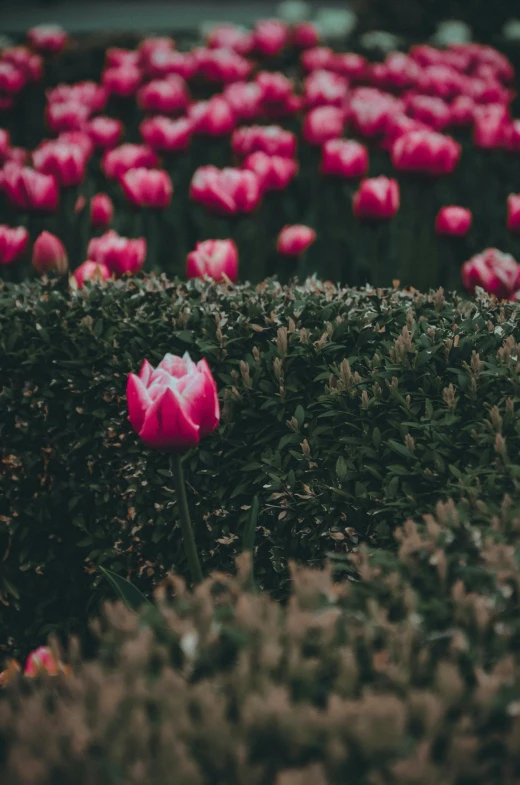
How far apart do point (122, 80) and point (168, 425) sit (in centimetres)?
512

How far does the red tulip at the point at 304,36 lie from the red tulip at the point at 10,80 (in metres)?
2.83

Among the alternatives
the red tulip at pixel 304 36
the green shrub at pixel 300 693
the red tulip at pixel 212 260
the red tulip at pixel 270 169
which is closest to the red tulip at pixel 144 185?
the red tulip at pixel 270 169

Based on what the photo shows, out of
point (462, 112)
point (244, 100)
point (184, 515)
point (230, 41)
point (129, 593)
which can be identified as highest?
point (230, 41)

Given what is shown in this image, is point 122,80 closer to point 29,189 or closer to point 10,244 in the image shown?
point 29,189

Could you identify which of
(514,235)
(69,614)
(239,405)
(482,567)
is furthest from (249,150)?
(482,567)

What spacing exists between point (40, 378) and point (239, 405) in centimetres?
81

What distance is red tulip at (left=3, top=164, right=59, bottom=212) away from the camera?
14.1 ft

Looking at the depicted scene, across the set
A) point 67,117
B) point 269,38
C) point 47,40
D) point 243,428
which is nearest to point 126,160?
point 67,117

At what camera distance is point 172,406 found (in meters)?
2.28

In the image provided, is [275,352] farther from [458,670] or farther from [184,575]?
[458,670]

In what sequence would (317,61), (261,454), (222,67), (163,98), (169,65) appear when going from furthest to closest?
(317,61) < (169,65) < (222,67) < (163,98) < (261,454)

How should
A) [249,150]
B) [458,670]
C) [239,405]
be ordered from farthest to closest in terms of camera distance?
[249,150] < [239,405] < [458,670]

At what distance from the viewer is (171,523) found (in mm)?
3137

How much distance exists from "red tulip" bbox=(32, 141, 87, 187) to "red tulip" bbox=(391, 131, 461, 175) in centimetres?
172
